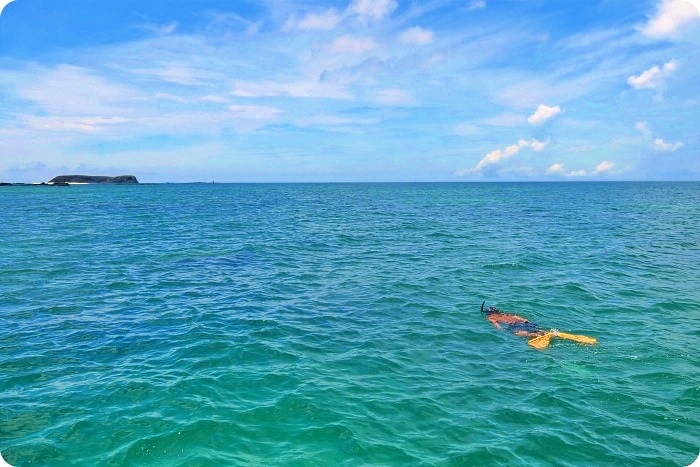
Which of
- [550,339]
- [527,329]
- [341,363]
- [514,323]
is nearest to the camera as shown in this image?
[341,363]

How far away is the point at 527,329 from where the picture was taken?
16.1 meters

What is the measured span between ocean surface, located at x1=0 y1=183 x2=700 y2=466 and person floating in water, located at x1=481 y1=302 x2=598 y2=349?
1.35ft

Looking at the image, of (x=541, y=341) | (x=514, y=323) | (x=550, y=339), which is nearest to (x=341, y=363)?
(x=541, y=341)

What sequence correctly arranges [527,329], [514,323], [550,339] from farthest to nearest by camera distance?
[514,323]
[527,329]
[550,339]

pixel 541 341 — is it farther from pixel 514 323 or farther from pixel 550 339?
pixel 514 323

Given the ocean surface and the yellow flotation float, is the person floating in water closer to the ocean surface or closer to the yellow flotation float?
the yellow flotation float

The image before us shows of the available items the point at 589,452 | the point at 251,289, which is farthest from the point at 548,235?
the point at 589,452

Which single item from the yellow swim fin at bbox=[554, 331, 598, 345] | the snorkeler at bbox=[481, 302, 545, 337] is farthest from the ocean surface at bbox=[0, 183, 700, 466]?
the snorkeler at bbox=[481, 302, 545, 337]

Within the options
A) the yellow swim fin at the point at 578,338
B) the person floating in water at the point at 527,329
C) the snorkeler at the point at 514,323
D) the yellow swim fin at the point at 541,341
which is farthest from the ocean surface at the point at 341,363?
the snorkeler at the point at 514,323

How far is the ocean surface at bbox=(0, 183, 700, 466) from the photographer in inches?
371

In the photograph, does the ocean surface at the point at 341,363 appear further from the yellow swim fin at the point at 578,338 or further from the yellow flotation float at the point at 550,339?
the yellow swim fin at the point at 578,338

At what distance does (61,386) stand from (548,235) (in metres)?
40.3

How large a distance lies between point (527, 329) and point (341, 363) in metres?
7.51

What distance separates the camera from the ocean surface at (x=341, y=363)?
9.43m
